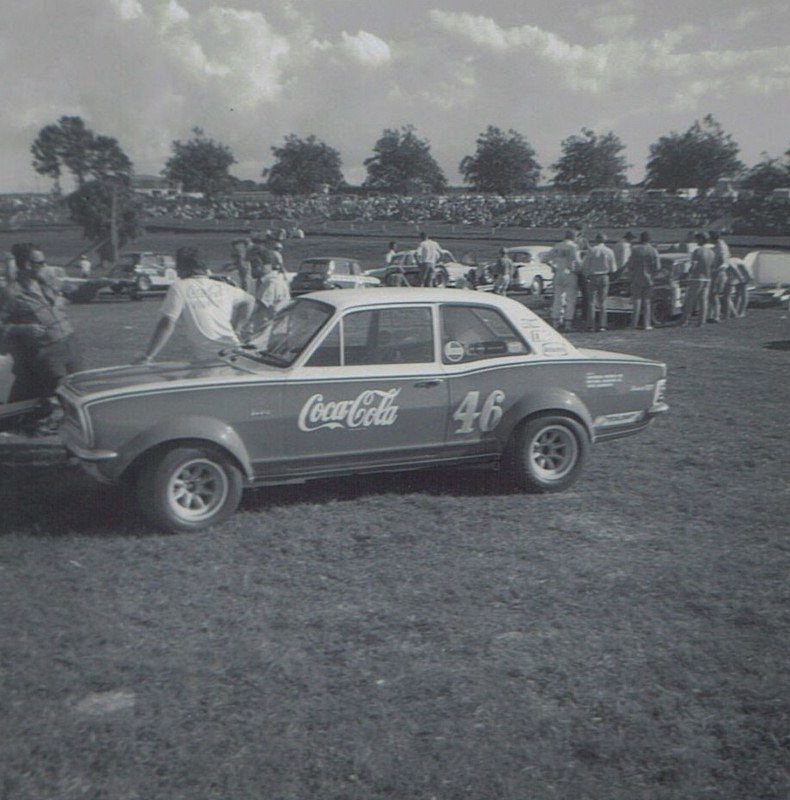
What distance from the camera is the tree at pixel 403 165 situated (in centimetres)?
7481

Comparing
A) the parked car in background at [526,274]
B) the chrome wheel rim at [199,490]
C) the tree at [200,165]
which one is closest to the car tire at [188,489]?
the chrome wheel rim at [199,490]

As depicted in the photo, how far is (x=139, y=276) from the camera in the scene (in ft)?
83.8

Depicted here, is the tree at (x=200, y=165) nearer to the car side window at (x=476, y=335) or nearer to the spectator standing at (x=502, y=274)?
the spectator standing at (x=502, y=274)

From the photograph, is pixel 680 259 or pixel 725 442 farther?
pixel 680 259

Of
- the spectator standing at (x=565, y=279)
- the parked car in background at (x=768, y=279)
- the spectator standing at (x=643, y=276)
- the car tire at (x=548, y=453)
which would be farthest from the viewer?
the parked car in background at (x=768, y=279)

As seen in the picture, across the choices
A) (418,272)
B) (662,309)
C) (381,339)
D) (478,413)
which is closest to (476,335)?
(478,413)

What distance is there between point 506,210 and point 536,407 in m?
61.5

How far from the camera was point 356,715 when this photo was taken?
3.49 m

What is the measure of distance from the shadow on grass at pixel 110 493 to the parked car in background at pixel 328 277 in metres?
17.3

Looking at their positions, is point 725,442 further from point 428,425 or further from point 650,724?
point 650,724

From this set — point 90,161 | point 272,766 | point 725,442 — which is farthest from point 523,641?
point 90,161

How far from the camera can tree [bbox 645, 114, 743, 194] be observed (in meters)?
68.9

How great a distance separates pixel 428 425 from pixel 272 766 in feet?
10.4

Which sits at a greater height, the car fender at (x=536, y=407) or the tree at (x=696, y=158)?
the tree at (x=696, y=158)
